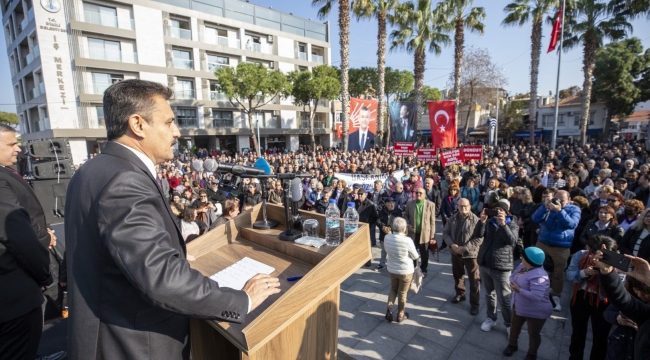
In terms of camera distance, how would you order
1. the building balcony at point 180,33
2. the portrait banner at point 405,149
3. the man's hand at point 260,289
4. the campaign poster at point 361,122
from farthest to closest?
the building balcony at point 180,33
the campaign poster at point 361,122
the portrait banner at point 405,149
the man's hand at point 260,289

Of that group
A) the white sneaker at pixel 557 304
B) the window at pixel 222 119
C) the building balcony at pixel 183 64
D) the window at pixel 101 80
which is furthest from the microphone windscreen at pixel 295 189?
the window at pixel 222 119

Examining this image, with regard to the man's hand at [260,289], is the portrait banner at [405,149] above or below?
above

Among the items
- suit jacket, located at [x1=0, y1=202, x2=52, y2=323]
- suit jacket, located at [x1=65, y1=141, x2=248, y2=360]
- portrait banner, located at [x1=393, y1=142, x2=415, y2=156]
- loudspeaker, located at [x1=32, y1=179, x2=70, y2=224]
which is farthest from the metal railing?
suit jacket, located at [x1=65, y1=141, x2=248, y2=360]

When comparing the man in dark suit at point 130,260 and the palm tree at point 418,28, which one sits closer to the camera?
the man in dark suit at point 130,260

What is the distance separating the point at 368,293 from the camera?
534 centimetres

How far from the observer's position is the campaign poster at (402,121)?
19938 millimetres

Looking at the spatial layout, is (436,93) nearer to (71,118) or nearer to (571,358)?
(71,118)

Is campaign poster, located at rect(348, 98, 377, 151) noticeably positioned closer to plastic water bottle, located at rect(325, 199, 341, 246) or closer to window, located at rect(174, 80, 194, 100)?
plastic water bottle, located at rect(325, 199, 341, 246)

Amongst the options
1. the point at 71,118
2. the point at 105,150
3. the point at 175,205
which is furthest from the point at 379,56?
the point at 71,118

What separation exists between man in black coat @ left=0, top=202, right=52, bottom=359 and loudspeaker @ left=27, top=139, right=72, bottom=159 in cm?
598

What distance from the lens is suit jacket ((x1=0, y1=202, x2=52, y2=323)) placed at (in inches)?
90.1

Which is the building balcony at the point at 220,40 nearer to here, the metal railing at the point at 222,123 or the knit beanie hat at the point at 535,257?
the metal railing at the point at 222,123

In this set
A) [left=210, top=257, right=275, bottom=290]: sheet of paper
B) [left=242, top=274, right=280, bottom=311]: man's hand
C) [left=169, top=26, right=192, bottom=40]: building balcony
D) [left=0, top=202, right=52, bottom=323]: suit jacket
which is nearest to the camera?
[left=242, top=274, right=280, bottom=311]: man's hand

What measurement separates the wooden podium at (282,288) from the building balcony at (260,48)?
34.7 meters
